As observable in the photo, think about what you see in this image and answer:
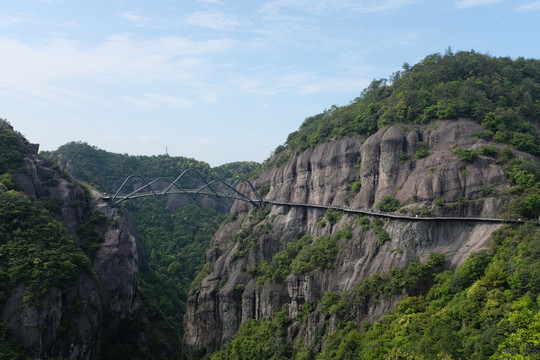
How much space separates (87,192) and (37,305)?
27.3m

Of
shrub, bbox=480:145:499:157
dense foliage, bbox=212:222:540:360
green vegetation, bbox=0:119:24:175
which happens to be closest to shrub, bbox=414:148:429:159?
shrub, bbox=480:145:499:157

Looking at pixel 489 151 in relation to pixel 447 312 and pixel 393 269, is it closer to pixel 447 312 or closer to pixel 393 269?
pixel 393 269

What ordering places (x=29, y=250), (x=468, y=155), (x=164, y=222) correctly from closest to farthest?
(x=468, y=155), (x=29, y=250), (x=164, y=222)

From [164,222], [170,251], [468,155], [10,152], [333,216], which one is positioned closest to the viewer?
[468,155]

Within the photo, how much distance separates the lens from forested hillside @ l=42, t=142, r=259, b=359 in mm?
80875

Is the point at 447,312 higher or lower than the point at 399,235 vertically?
lower

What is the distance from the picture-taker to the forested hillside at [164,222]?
265ft

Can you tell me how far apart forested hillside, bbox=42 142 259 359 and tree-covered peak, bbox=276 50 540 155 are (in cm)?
2915

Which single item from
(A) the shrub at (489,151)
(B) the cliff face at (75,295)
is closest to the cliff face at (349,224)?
(A) the shrub at (489,151)

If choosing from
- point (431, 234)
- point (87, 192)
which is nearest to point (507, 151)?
point (431, 234)

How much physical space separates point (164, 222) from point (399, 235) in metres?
67.2

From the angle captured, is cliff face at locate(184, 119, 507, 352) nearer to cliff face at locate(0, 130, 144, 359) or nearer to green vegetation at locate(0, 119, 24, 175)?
cliff face at locate(0, 130, 144, 359)

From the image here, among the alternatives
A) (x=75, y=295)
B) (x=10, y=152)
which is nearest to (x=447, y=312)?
(x=75, y=295)

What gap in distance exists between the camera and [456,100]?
2264 inches
